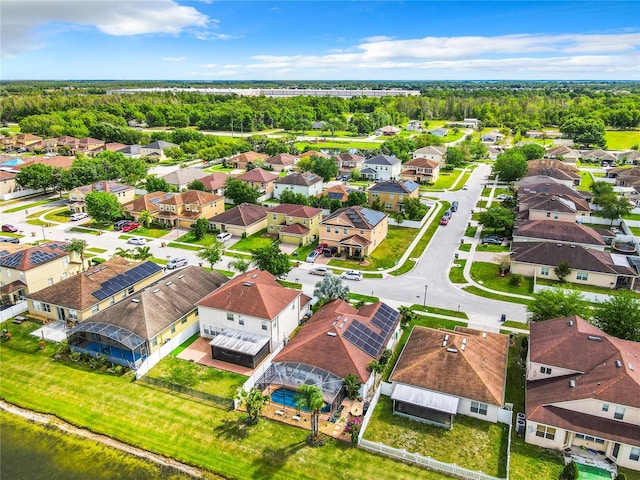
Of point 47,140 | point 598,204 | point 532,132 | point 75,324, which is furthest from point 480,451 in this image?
point 532,132

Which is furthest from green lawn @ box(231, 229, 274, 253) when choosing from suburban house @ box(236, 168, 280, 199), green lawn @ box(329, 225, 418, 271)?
suburban house @ box(236, 168, 280, 199)

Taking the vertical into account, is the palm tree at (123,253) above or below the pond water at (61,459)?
above

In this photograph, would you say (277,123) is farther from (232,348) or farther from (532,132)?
(232,348)

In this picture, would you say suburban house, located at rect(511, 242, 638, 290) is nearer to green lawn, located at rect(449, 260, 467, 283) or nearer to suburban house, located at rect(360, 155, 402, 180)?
green lawn, located at rect(449, 260, 467, 283)

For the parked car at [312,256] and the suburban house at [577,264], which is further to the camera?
the parked car at [312,256]

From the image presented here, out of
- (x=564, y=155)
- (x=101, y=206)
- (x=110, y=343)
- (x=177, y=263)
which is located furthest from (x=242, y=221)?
(x=564, y=155)

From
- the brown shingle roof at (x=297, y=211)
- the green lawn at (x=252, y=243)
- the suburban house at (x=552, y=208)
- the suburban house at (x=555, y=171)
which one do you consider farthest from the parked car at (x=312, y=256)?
the suburban house at (x=555, y=171)

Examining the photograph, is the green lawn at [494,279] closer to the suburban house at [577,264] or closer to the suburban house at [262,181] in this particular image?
the suburban house at [577,264]

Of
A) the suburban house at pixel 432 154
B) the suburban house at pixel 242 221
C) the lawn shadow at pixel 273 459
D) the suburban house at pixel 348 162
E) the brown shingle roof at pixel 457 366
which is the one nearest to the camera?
the lawn shadow at pixel 273 459
